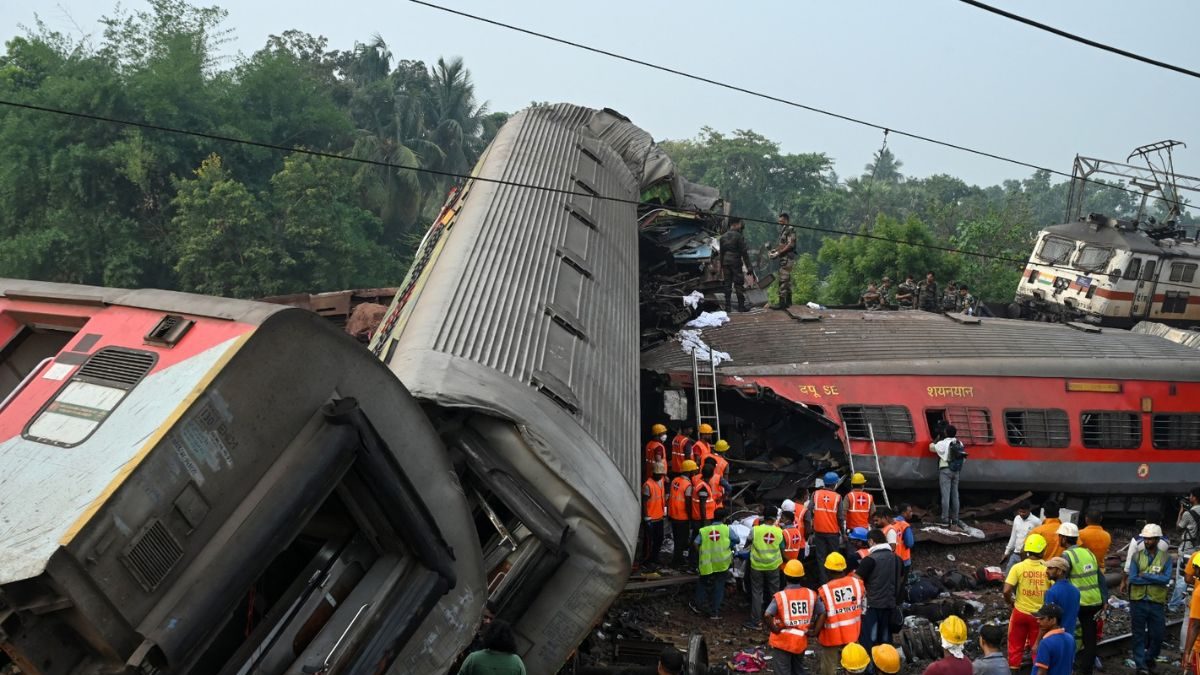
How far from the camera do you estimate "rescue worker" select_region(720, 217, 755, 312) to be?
60.1 ft

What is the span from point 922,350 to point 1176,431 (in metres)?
3.58

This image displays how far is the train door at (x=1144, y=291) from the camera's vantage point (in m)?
19.9

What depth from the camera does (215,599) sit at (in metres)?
4.66

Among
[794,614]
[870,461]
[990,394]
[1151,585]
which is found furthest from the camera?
[990,394]

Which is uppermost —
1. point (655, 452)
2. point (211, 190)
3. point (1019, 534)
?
point (211, 190)

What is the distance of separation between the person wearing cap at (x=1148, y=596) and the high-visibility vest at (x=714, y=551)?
3436mm

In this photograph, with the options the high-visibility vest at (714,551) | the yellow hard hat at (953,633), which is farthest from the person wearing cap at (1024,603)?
the high-visibility vest at (714,551)

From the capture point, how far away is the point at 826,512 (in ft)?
36.7

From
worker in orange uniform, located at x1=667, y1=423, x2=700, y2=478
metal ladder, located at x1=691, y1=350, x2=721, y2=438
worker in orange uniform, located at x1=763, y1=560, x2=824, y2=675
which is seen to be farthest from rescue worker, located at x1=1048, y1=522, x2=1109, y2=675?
metal ladder, located at x1=691, y1=350, x2=721, y2=438

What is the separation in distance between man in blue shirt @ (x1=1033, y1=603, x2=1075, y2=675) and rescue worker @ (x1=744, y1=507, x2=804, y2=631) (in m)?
3.12

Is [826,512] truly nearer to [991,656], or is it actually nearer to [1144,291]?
[991,656]

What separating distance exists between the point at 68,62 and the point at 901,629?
28205mm

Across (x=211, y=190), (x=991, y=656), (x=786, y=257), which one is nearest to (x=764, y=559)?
(x=991, y=656)

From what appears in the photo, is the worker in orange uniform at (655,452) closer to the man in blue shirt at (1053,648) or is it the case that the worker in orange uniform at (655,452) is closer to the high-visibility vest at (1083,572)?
the high-visibility vest at (1083,572)
